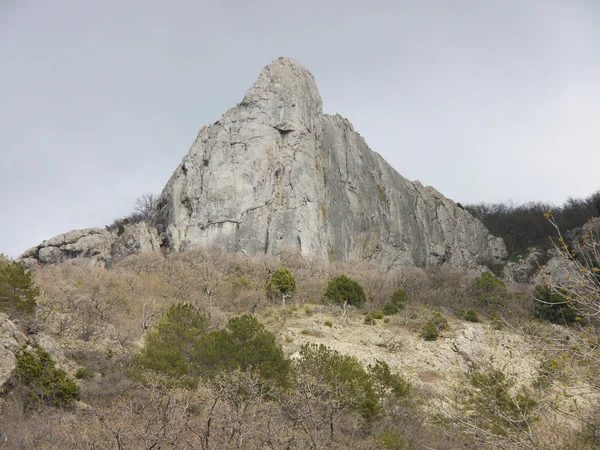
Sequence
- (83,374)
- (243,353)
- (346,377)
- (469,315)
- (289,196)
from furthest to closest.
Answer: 1. (289,196)
2. (469,315)
3. (83,374)
4. (243,353)
5. (346,377)

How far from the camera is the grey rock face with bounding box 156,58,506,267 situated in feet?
160

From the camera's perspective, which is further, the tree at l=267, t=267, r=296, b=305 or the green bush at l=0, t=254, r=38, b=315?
the tree at l=267, t=267, r=296, b=305

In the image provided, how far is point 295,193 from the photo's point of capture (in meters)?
51.1

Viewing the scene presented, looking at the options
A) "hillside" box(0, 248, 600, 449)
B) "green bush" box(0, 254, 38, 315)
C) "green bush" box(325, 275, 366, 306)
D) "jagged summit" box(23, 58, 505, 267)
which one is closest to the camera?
"hillside" box(0, 248, 600, 449)

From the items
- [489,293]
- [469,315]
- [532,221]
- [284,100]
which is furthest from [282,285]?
[532,221]

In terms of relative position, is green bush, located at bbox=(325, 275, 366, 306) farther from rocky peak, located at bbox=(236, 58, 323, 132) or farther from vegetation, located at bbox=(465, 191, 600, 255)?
vegetation, located at bbox=(465, 191, 600, 255)

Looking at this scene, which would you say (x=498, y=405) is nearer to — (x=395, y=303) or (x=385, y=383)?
(x=385, y=383)

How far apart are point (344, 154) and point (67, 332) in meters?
44.0

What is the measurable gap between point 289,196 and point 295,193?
0.75 metres

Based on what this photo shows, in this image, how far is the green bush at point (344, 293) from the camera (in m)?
33.1

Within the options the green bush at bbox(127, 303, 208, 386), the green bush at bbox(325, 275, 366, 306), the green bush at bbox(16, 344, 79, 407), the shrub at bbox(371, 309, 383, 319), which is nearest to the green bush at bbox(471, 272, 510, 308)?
the shrub at bbox(371, 309, 383, 319)

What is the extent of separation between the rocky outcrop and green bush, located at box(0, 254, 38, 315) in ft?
80.9

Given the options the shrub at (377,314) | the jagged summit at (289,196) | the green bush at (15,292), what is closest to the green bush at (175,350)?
the green bush at (15,292)

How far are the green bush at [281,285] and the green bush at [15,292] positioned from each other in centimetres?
1635
